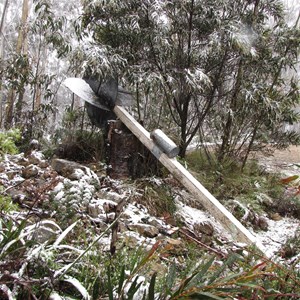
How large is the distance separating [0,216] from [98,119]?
10.5 ft

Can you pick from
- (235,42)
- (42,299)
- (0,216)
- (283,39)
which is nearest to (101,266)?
(42,299)

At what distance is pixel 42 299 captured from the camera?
1423 mm

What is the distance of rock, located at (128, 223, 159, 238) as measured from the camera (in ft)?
10.1

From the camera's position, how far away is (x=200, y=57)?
18.0 ft

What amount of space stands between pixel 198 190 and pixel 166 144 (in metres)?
0.70

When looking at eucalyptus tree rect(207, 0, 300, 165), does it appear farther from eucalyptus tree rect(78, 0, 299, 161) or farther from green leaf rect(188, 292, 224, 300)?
green leaf rect(188, 292, 224, 300)

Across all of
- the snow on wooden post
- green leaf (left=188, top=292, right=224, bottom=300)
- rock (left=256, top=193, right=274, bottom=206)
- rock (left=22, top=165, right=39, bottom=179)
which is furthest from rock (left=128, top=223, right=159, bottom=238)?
rock (left=256, top=193, right=274, bottom=206)

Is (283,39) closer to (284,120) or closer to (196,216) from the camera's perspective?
(284,120)

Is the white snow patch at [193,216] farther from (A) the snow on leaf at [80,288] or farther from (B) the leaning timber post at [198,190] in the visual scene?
(A) the snow on leaf at [80,288]

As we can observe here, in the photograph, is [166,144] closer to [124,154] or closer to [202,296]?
[124,154]

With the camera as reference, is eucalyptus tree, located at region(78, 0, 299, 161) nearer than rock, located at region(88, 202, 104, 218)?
No

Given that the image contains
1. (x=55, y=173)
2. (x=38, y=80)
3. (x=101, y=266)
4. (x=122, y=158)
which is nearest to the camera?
(x=101, y=266)

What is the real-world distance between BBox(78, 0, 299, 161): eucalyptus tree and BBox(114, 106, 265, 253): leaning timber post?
57cm

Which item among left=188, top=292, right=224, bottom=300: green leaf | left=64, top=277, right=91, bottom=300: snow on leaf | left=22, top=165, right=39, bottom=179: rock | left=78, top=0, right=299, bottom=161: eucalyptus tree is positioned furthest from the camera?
left=78, top=0, right=299, bottom=161: eucalyptus tree
